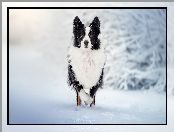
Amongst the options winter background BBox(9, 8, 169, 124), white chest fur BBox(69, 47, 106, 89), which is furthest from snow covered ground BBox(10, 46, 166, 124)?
white chest fur BBox(69, 47, 106, 89)

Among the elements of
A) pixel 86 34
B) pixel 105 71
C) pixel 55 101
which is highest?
pixel 86 34

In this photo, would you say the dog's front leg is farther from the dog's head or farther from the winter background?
the dog's head

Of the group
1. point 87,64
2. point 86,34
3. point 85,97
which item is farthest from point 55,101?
point 86,34

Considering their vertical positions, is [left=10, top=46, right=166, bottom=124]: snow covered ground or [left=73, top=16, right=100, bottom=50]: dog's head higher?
[left=73, top=16, right=100, bottom=50]: dog's head

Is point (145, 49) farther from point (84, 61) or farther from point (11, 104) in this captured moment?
point (11, 104)

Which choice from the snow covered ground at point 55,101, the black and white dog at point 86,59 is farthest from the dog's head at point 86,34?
the snow covered ground at point 55,101

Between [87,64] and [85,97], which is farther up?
[87,64]

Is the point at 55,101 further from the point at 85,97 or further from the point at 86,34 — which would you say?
the point at 86,34
